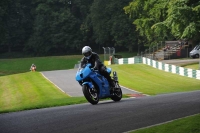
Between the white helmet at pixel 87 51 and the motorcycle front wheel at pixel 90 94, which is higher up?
the white helmet at pixel 87 51

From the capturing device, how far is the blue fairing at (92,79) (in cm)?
1552

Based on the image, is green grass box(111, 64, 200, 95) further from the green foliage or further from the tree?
the tree

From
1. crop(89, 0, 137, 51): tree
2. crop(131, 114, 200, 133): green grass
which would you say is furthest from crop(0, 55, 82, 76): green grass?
crop(131, 114, 200, 133): green grass

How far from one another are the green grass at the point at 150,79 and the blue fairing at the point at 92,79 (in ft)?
56.2

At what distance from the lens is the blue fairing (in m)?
15.5

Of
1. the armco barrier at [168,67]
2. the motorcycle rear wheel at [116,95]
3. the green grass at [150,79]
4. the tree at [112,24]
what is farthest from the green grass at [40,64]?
the motorcycle rear wheel at [116,95]

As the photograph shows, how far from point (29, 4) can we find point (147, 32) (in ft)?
144

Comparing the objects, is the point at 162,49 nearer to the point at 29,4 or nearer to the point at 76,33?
the point at 76,33

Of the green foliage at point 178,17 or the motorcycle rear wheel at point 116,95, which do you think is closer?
the motorcycle rear wheel at point 116,95

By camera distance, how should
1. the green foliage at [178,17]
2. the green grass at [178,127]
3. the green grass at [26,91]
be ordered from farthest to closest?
the green foliage at [178,17] → the green grass at [26,91] → the green grass at [178,127]

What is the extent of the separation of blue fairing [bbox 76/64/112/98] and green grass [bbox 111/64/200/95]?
1714 centimetres

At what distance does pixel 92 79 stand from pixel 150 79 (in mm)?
26724

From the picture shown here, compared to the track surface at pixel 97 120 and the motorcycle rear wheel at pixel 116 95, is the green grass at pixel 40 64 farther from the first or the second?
the track surface at pixel 97 120

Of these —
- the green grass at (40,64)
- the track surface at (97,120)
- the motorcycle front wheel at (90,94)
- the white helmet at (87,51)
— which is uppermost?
the white helmet at (87,51)
